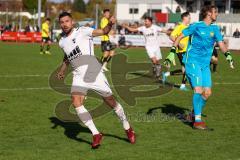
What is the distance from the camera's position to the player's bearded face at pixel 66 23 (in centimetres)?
837

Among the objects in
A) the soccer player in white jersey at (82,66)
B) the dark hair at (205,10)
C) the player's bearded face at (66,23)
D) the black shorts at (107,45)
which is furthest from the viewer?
the black shorts at (107,45)

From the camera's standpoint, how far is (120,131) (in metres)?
9.72

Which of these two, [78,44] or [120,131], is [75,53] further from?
[120,131]

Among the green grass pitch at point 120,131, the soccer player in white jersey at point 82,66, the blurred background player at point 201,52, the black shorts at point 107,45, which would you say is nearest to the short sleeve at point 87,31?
the soccer player in white jersey at point 82,66

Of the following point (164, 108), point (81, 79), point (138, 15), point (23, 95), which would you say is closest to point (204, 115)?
point (164, 108)

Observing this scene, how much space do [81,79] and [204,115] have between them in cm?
407

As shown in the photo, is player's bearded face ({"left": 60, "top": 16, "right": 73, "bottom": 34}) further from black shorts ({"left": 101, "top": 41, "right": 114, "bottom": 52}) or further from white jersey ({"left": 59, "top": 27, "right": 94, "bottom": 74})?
black shorts ({"left": 101, "top": 41, "right": 114, "bottom": 52})

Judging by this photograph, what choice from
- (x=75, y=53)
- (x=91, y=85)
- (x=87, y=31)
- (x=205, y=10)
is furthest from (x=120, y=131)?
(x=205, y=10)

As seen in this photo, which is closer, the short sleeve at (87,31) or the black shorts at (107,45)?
the short sleeve at (87,31)

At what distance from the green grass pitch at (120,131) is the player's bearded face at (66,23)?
A: 5.95ft

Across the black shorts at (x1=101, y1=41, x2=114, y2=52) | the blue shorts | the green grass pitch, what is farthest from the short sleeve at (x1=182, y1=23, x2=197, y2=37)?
the black shorts at (x1=101, y1=41, x2=114, y2=52)

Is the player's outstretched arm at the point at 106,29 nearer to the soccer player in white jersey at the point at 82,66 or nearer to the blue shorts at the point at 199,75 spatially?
the soccer player in white jersey at the point at 82,66

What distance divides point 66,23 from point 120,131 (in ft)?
7.80

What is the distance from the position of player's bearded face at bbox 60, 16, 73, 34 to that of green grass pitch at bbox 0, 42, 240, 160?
5.95 feet
